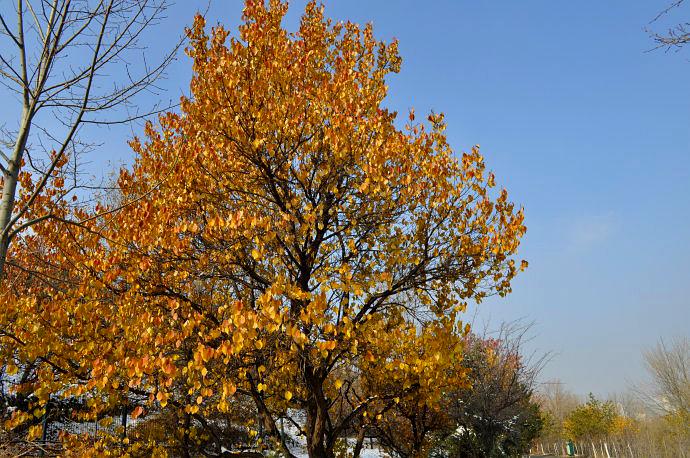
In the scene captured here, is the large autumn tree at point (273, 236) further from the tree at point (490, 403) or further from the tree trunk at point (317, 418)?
the tree at point (490, 403)

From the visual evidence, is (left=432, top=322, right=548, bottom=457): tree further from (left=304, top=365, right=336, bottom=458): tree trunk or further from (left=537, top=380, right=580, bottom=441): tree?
(left=537, top=380, right=580, bottom=441): tree

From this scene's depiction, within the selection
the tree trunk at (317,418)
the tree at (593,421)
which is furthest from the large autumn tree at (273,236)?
the tree at (593,421)

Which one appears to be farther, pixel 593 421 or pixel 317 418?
pixel 593 421

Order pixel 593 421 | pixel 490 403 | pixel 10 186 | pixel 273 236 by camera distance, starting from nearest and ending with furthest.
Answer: pixel 10 186
pixel 273 236
pixel 490 403
pixel 593 421

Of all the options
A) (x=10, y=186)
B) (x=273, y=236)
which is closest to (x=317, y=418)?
(x=273, y=236)

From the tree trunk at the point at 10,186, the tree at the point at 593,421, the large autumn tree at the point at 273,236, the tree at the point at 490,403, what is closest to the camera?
the tree trunk at the point at 10,186

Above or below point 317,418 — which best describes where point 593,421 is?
below

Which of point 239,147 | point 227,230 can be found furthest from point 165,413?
point 239,147

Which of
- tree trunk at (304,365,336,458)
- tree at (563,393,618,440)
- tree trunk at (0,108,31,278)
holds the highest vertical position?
tree trunk at (0,108,31,278)

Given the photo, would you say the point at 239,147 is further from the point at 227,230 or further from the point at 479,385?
the point at 479,385

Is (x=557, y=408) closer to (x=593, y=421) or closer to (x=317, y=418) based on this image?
(x=593, y=421)

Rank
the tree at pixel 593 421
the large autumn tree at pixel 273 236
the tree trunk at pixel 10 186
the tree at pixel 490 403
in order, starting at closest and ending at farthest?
the tree trunk at pixel 10 186
the large autumn tree at pixel 273 236
the tree at pixel 490 403
the tree at pixel 593 421

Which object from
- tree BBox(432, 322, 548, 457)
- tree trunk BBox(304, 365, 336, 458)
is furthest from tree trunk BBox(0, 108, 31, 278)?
tree BBox(432, 322, 548, 457)

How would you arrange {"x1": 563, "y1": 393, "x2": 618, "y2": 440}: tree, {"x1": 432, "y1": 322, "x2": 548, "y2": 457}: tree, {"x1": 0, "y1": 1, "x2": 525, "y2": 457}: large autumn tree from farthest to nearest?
1. {"x1": 563, "y1": 393, "x2": 618, "y2": 440}: tree
2. {"x1": 432, "y1": 322, "x2": 548, "y2": 457}: tree
3. {"x1": 0, "y1": 1, "x2": 525, "y2": 457}: large autumn tree
